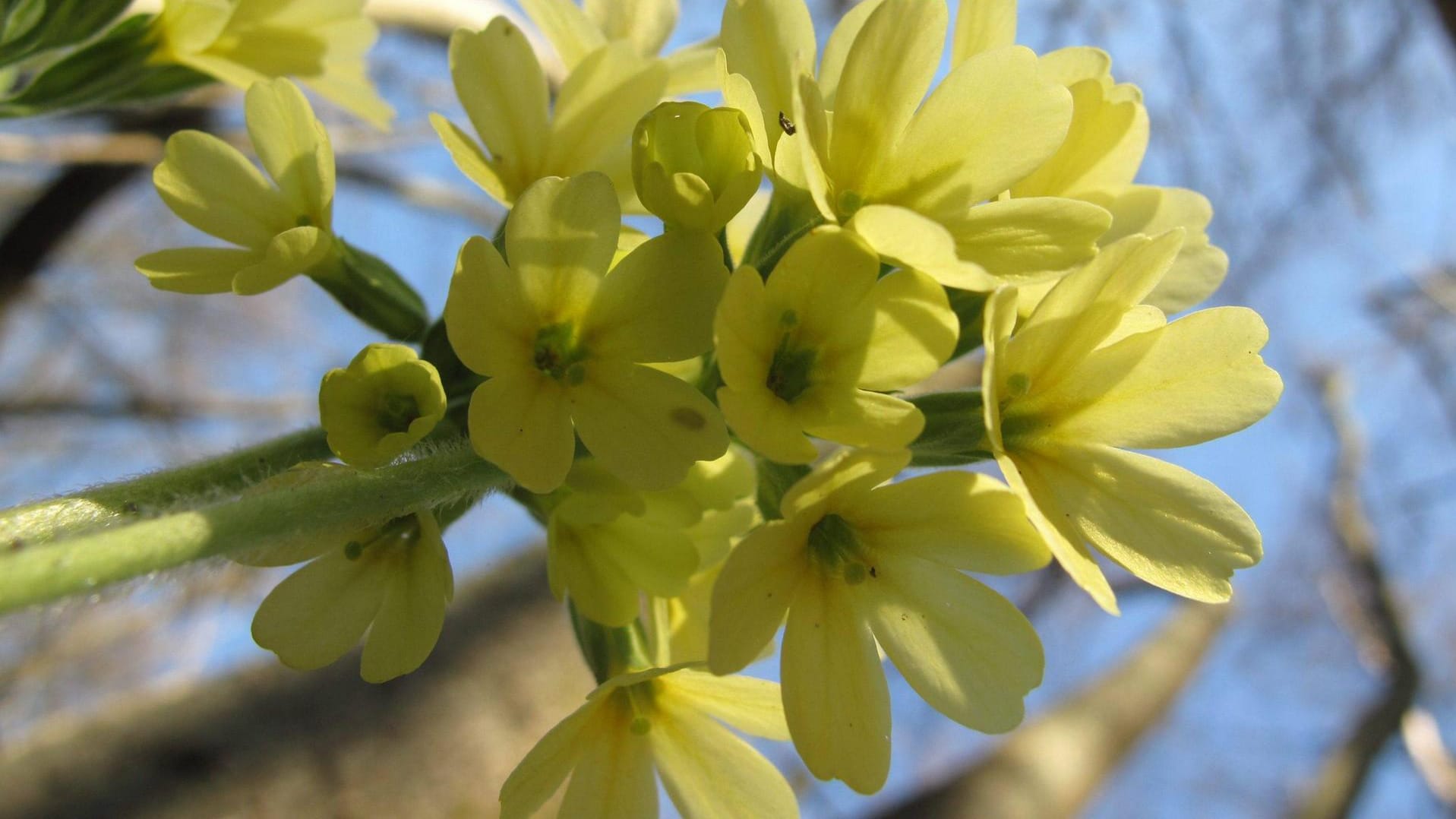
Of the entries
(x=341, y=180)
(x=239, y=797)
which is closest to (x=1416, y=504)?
(x=341, y=180)

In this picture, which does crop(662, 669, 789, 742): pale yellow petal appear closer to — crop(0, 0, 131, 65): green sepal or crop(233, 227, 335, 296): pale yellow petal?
crop(233, 227, 335, 296): pale yellow petal

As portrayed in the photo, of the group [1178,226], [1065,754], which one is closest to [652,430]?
[1178,226]

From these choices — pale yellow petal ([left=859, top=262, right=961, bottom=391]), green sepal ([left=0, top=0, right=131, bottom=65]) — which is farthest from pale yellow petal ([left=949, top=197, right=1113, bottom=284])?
green sepal ([left=0, top=0, right=131, bottom=65])

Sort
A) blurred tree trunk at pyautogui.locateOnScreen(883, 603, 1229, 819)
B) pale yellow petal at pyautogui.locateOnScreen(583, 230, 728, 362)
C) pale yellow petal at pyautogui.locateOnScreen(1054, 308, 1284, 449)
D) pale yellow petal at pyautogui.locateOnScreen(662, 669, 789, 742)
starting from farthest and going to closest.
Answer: blurred tree trunk at pyautogui.locateOnScreen(883, 603, 1229, 819) < pale yellow petal at pyautogui.locateOnScreen(662, 669, 789, 742) < pale yellow petal at pyautogui.locateOnScreen(1054, 308, 1284, 449) < pale yellow petal at pyautogui.locateOnScreen(583, 230, 728, 362)

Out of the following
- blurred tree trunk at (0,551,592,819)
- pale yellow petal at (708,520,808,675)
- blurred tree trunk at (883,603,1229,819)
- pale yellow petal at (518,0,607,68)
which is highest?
pale yellow petal at (518,0,607,68)

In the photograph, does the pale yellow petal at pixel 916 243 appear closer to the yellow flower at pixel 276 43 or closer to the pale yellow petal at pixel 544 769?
the pale yellow petal at pixel 544 769

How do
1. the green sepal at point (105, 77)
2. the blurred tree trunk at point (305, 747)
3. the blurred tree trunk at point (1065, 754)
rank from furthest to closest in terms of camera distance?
the blurred tree trunk at point (1065, 754), the blurred tree trunk at point (305, 747), the green sepal at point (105, 77)

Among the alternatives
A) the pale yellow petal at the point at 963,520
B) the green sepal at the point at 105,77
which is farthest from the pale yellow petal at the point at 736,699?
the green sepal at the point at 105,77
